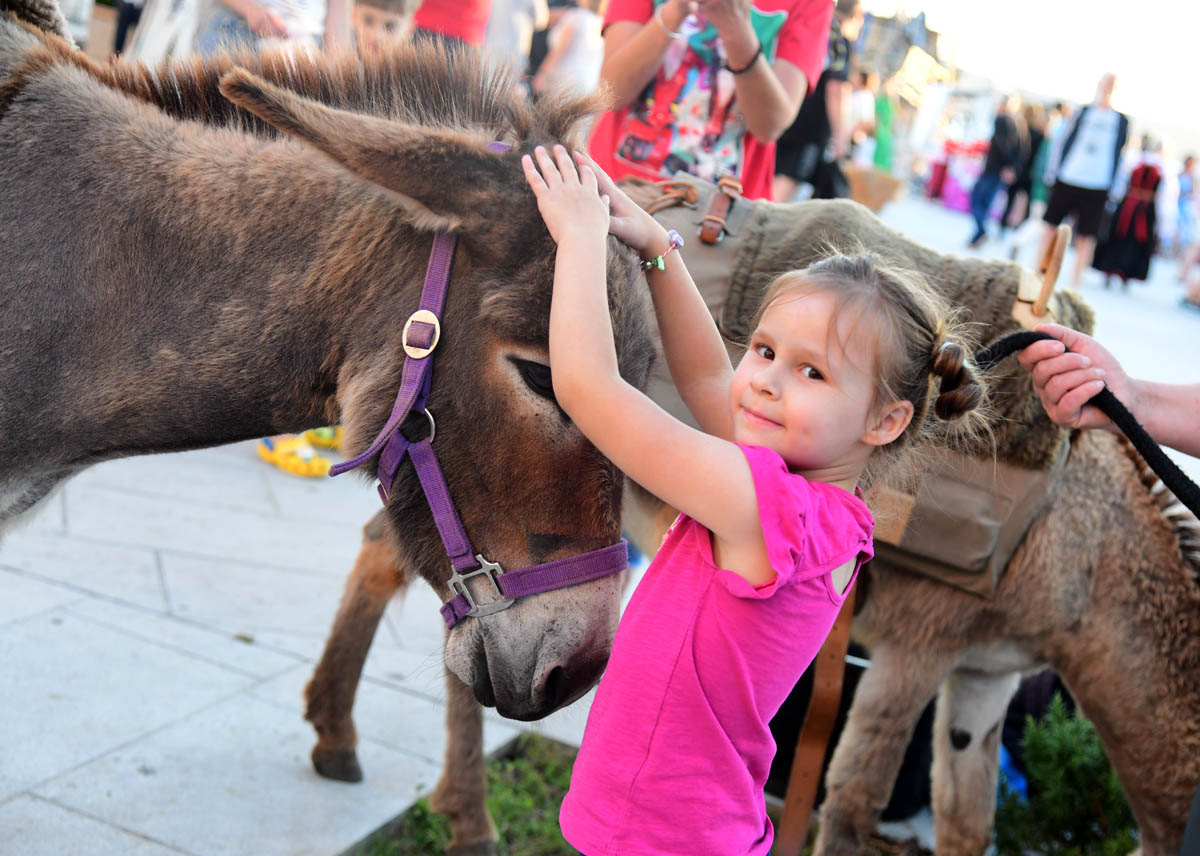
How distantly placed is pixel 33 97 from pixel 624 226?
1.22 metres

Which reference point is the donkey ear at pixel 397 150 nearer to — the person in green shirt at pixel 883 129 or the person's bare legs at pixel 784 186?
the person's bare legs at pixel 784 186

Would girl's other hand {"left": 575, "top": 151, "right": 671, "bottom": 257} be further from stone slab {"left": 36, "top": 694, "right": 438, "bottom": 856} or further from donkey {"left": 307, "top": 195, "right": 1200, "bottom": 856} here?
stone slab {"left": 36, "top": 694, "right": 438, "bottom": 856}

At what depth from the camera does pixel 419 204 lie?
6.25 feet

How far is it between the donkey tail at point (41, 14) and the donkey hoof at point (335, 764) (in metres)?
2.16

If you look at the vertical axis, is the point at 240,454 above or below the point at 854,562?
below

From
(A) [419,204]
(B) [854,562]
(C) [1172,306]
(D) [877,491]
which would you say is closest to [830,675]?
(D) [877,491]

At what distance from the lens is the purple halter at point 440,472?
192cm

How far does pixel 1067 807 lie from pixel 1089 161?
39.7ft

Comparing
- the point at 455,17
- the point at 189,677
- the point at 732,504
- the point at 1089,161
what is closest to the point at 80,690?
the point at 189,677

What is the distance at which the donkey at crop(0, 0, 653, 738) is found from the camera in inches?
76.1

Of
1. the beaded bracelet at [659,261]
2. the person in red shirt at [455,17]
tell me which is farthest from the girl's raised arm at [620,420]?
the person in red shirt at [455,17]

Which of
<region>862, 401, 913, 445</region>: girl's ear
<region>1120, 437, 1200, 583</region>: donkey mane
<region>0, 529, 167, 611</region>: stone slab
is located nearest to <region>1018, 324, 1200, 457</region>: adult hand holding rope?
<region>1120, 437, 1200, 583</region>: donkey mane

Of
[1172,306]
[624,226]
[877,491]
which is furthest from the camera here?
[1172,306]

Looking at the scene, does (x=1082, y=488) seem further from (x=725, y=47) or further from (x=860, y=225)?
(x=725, y=47)
